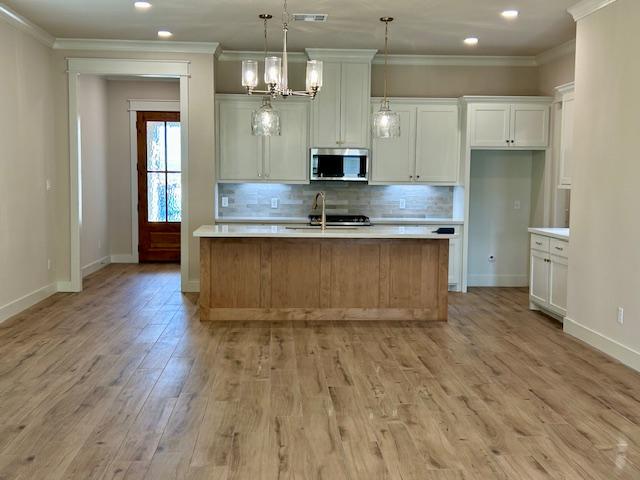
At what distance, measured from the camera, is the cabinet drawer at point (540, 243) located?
654 centimetres

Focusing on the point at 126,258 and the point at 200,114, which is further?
the point at 126,258

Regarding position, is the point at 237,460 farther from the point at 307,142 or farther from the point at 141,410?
the point at 307,142

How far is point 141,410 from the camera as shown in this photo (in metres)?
3.82

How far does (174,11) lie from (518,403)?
183 inches

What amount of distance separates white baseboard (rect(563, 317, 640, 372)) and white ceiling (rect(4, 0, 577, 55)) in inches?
112

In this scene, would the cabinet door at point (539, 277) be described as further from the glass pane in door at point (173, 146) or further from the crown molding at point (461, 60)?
the glass pane in door at point (173, 146)

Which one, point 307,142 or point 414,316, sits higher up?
point 307,142

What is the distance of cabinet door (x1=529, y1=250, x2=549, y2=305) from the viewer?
21.6ft

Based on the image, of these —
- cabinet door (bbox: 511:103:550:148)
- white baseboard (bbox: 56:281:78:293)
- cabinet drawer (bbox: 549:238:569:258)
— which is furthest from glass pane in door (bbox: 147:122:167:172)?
cabinet drawer (bbox: 549:238:569:258)

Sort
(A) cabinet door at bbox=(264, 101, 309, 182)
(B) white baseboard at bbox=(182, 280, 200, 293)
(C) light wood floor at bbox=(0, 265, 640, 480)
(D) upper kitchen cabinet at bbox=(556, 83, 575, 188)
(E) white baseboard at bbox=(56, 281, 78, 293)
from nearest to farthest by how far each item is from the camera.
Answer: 1. (C) light wood floor at bbox=(0, 265, 640, 480)
2. (D) upper kitchen cabinet at bbox=(556, 83, 575, 188)
3. (E) white baseboard at bbox=(56, 281, 78, 293)
4. (B) white baseboard at bbox=(182, 280, 200, 293)
5. (A) cabinet door at bbox=(264, 101, 309, 182)

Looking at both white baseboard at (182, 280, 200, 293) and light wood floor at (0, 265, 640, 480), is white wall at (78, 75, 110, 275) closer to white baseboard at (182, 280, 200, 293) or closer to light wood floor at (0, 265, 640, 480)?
white baseboard at (182, 280, 200, 293)

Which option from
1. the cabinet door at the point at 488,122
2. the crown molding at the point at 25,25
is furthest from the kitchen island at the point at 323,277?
the crown molding at the point at 25,25

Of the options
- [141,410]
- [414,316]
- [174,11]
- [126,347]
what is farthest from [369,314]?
[174,11]

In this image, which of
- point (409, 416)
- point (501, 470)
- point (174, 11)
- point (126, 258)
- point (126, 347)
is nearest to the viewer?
point (501, 470)
